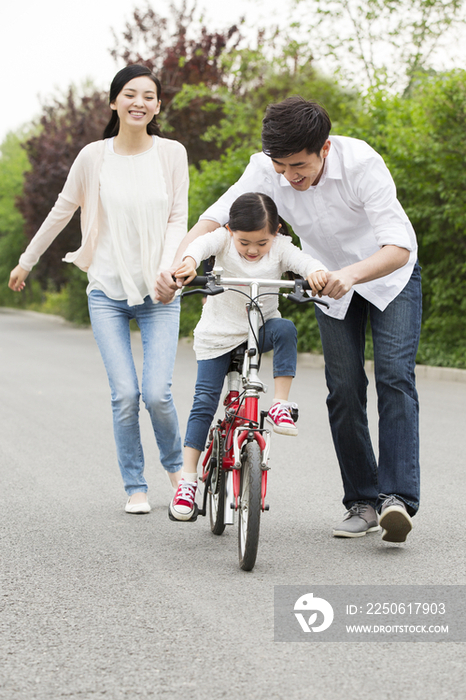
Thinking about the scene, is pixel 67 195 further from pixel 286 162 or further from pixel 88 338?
pixel 88 338

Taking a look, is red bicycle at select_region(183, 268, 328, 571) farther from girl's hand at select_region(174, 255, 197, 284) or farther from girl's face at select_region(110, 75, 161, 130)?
girl's face at select_region(110, 75, 161, 130)

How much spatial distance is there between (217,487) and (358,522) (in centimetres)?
73

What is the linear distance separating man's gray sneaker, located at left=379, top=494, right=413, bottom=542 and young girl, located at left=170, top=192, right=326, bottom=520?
55cm

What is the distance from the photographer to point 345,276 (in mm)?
3623

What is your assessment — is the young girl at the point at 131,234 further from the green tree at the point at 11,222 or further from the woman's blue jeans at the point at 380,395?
the green tree at the point at 11,222

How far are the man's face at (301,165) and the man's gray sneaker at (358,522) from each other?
1.64 metres

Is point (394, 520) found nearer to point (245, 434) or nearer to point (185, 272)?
point (245, 434)

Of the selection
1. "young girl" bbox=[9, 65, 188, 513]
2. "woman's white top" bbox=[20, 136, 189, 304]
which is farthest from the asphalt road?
"woman's white top" bbox=[20, 136, 189, 304]

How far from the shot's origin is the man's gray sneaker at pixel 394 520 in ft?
12.8

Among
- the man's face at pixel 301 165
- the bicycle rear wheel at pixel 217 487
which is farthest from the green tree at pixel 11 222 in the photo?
the man's face at pixel 301 165

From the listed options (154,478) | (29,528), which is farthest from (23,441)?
(29,528)

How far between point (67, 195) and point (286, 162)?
1.44 metres

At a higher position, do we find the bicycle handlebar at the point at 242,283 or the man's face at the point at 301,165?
the man's face at the point at 301,165

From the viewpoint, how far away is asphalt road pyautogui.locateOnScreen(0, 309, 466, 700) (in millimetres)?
2658
